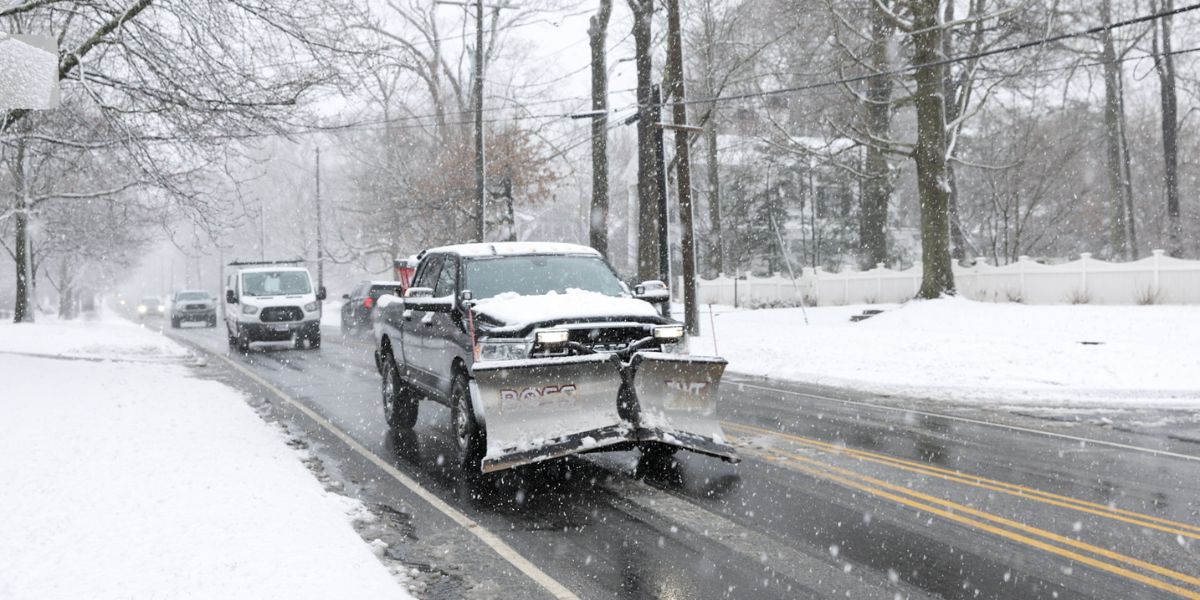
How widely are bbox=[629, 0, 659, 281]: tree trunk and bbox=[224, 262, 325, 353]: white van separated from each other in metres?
9.14

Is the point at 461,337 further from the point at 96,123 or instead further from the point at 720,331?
the point at 720,331

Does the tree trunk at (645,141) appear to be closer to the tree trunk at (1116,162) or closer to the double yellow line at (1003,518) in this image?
the double yellow line at (1003,518)

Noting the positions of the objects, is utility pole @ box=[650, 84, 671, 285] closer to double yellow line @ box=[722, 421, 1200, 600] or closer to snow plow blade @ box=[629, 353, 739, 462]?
double yellow line @ box=[722, 421, 1200, 600]

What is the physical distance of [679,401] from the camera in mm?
7227

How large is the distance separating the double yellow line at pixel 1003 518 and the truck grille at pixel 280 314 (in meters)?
16.9

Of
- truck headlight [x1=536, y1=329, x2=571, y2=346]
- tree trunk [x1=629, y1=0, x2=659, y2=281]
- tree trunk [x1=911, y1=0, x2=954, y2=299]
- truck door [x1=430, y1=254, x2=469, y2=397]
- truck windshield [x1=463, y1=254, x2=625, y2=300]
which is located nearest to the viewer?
truck headlight [x1=536, y1=329, x2=571, y2=346]

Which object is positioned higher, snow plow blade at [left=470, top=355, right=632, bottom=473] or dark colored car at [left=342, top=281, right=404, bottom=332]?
dark colored car at [left=342, top=281, right=404, bottom=332]

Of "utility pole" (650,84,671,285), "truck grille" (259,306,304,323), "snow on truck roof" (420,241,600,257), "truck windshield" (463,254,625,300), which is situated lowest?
"truck grille" (259,306,304,323)

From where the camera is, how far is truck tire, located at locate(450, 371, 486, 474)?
748cm

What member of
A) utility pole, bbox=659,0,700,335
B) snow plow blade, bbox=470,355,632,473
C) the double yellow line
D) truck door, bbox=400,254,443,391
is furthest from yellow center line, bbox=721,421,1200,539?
utility pole, bbox=659,0,700,335

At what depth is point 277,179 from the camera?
76.8 m

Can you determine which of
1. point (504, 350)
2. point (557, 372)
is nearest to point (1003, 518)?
point (557, 372)

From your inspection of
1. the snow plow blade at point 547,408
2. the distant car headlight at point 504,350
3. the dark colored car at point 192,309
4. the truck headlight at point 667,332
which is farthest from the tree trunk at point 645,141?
the dark colored car at point 192,309

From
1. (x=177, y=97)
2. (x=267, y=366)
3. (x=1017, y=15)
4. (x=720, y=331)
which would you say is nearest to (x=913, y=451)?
(x=177, y=97)
